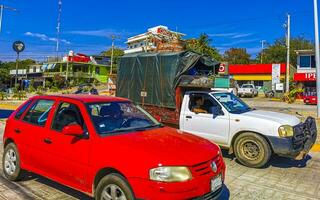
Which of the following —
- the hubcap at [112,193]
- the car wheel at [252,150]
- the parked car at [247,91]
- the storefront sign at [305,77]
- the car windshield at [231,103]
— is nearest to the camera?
the hubcap at [112,193]

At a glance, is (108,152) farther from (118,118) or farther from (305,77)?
(305,77)

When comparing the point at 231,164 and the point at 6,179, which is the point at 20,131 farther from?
the point at 231,164

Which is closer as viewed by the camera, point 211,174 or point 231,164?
point 211,174

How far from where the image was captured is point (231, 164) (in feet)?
24.9

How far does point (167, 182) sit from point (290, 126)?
166 inches

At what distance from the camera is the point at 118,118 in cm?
506

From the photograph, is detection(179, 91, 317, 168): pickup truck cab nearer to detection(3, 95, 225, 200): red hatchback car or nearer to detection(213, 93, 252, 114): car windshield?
detection(213, 93, 252, 114): car windshield

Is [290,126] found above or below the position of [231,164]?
above

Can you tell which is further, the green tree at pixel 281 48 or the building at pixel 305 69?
the green tree at pixel 281 48

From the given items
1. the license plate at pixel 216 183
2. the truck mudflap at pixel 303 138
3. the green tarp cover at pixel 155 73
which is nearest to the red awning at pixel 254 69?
the green tarp cover at pixel 155 73

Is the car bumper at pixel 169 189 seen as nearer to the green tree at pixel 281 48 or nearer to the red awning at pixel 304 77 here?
the red awning at pixel 304 77

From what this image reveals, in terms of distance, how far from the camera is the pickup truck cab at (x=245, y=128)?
273 inches

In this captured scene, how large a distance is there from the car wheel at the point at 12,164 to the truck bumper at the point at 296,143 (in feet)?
16.2

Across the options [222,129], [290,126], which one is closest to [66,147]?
[222,129]
